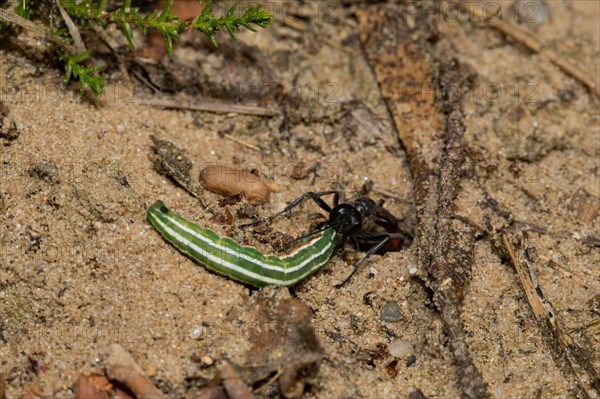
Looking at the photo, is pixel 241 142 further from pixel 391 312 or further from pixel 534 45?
pixel 534 45

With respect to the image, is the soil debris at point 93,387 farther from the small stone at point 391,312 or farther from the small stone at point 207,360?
the small stone at point 391,312

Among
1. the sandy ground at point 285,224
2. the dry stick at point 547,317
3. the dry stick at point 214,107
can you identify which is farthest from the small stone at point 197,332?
the dry stick at point 547,317

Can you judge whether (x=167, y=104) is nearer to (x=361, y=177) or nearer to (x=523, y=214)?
(x=361, y=177)

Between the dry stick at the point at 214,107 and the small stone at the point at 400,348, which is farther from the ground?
the dry stick at the point at 214,107

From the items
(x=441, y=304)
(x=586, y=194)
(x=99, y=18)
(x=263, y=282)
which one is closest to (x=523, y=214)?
(x=586, y=194)

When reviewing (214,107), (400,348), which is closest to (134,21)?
(214,107)
